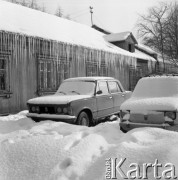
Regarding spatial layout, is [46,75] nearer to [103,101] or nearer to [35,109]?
[103,101]

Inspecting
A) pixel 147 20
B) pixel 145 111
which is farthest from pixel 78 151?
pixel 147 20

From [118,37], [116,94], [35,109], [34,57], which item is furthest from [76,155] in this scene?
[118,37]

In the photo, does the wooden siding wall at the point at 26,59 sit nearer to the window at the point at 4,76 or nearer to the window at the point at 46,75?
the window at the point at 4,76

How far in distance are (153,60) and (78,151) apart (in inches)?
991

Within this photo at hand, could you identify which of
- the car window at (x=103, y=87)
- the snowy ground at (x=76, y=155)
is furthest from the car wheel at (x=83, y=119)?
the snowy ground at (x=76, y=155)

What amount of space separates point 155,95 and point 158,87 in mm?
294

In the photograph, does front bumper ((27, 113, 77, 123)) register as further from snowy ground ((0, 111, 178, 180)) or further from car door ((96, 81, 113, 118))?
snowy ground ((0, 111, 178, 180))

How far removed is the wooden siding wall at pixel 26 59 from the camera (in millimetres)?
12195

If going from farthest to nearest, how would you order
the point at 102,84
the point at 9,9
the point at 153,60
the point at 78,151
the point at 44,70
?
the point at 153,60 → the point at 9,9 → the point at 44,70 → the point at 102,84 → the point at 78,151

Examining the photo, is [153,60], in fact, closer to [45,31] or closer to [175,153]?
[45,31]

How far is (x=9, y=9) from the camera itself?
1589 centimetres

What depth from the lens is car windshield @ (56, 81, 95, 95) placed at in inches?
329

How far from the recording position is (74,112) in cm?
728

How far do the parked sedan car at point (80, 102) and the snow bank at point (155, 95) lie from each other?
143 cm
